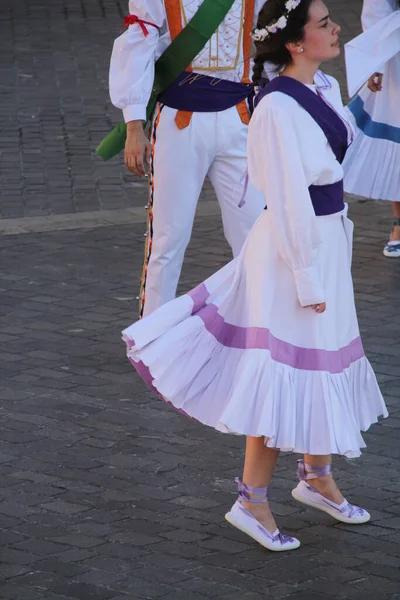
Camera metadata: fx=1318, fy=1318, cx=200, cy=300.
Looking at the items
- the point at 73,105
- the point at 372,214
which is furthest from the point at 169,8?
the point at 73,105

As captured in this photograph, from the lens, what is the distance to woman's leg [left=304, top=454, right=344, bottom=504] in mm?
4574

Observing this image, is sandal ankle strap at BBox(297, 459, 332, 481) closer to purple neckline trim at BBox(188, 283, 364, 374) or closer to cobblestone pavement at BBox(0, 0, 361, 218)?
purple neckline trim at BBox(188, 283, 364, 374)

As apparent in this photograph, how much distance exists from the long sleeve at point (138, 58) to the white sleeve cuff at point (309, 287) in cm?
162

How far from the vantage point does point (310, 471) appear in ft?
15.1

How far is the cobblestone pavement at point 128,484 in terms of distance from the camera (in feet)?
13.7

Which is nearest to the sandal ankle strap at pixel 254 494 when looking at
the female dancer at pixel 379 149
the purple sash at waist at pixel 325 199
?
the purple sash at waist at pixel 325 199

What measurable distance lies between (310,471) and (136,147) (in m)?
1.67

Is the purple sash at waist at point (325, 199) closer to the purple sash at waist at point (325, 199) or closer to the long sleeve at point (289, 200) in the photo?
the purple sash at waist at point (325, 199)

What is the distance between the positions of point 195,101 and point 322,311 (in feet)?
5.34

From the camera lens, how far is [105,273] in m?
7.41

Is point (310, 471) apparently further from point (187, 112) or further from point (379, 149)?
point (379, 149)

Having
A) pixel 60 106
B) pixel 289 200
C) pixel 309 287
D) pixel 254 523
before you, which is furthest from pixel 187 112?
pixel 60 106

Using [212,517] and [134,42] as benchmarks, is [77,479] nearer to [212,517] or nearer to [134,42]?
[212,517]

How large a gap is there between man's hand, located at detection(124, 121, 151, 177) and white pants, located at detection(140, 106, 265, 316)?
96 mm
